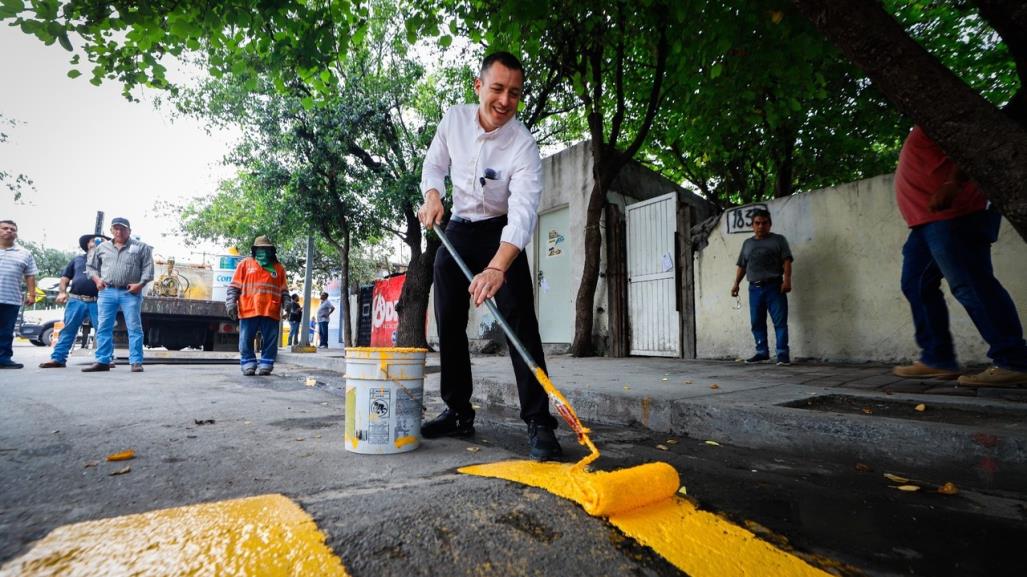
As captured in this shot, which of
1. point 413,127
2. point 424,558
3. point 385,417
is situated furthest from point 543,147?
point 424,558

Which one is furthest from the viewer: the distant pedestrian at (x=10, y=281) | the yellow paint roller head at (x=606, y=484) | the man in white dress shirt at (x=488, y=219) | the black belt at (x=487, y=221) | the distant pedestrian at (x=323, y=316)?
the distant pedestrian at (x=323, y=316)

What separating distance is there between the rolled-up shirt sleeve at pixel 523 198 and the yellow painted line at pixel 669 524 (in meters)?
0.99

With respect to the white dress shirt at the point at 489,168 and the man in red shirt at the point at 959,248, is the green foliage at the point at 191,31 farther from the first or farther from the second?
the man in red shirt at the point at 959,248

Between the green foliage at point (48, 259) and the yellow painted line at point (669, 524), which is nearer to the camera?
the yellow painted line at point (669, 524)

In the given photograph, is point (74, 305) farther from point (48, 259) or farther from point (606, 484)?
point (48, 259)

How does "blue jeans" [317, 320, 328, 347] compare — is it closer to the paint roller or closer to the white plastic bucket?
the white plastic bucket

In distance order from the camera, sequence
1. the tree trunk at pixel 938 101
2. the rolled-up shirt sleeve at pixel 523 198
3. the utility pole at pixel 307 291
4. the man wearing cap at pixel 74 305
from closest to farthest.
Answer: the tree trunk at pixel 938 101
the rolled-up shirt sleeve at pixel 523 198
the man wearing cap at pixel 74 305
the utility pole at pixel 307 291

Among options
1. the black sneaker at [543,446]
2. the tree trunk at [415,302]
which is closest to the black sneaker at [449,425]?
the black sneaker at [543,446]

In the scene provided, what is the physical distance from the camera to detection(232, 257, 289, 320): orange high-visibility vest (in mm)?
5914

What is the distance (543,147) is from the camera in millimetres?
13281

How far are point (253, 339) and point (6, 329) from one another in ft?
11.2

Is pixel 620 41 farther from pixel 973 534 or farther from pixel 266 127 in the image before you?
pixel 266 127

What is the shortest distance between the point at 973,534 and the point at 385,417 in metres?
2.00

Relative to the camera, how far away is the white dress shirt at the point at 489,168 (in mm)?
2156
